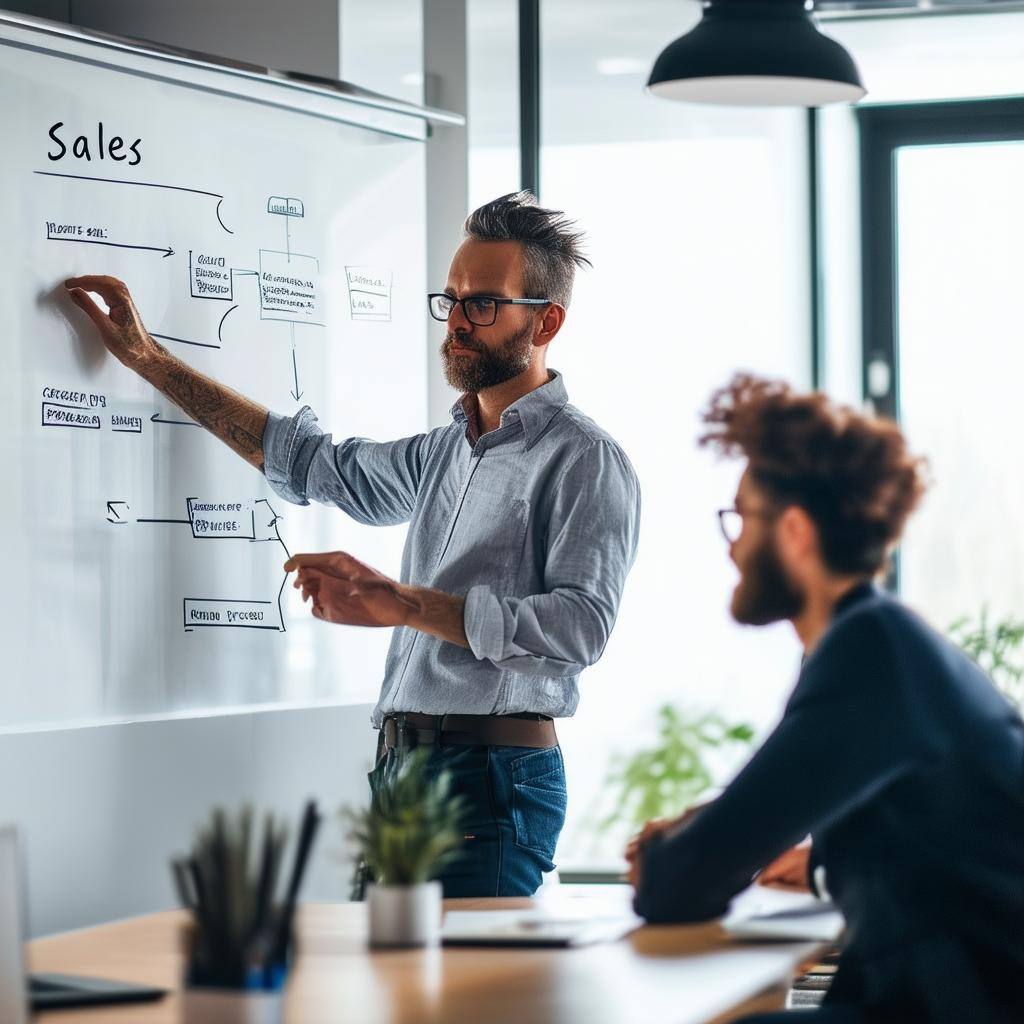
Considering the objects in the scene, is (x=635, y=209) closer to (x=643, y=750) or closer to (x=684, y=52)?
(x=643, y=750)

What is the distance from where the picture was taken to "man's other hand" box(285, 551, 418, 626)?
8.46 ft

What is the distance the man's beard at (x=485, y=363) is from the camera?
287cm

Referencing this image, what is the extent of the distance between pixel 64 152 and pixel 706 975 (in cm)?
187

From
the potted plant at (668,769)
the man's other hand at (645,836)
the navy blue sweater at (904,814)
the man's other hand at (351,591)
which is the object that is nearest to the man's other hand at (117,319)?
the man's other hand at (351,591)

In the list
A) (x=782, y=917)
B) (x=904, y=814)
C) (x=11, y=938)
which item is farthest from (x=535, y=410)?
(x=11, y=938)

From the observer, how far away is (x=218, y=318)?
2.96m

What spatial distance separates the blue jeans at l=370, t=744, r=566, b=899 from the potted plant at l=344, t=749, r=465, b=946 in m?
0.85

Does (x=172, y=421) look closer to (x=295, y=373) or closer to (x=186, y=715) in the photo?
(x=295, y=373)

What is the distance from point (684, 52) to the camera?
2.40 metres

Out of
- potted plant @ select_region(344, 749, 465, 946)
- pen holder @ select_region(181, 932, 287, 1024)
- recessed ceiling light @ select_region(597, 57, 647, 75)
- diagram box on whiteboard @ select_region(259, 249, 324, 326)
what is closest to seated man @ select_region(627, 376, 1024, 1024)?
potted plant @ select_region(344, 749, 465, 946)

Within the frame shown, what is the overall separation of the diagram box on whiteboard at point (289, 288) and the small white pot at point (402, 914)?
1565 millimetres

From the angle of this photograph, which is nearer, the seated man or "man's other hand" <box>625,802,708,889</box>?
the seated man

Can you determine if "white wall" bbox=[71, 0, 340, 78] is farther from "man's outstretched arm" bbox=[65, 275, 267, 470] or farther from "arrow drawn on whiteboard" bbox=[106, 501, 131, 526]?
"arrow drawn on whiteboard" bbox=[106, 501, 131, 526]

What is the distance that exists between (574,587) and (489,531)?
0.23 m
